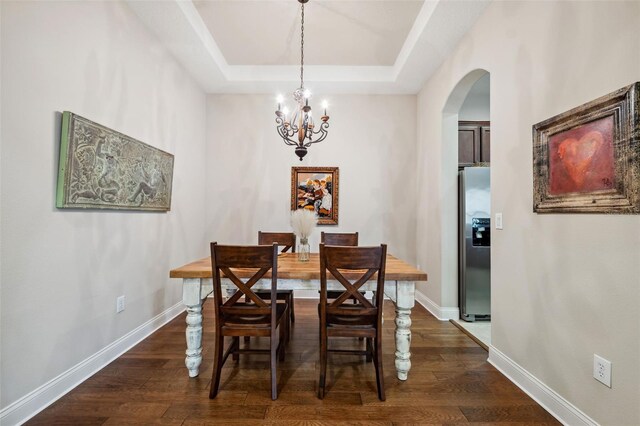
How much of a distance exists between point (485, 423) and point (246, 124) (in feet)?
13.2

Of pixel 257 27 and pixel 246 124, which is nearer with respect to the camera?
pixel 257 27

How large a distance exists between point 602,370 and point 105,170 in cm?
327

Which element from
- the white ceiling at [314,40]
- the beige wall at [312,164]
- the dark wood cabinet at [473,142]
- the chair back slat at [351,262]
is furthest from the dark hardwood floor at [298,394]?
the white ceiling at [314,40]

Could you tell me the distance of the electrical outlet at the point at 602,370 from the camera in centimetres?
141

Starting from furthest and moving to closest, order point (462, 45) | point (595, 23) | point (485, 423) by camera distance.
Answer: point (462, 45) < point (485, 423) < point (595, 23)

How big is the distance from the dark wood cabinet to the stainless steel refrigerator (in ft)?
2.99

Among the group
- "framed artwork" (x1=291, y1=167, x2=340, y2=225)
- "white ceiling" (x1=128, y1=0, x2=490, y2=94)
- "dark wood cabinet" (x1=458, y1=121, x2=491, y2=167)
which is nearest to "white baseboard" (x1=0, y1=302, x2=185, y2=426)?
"framed artwork" (x1=291, y1=167, x2=340, y2=225)

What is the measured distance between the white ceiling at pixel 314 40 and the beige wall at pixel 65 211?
0.40 meters

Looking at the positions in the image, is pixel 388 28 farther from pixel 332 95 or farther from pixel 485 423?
pixel 485 423

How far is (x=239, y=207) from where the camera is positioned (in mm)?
4133

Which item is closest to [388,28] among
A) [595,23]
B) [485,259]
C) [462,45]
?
[462,45]

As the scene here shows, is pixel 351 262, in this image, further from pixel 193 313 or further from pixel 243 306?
pixel 193 313

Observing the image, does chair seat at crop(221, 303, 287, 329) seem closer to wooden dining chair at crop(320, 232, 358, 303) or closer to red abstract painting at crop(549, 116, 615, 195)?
wooden dining chair at crop(320, 232, 358, 303)

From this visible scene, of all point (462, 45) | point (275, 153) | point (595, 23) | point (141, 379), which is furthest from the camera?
point (275, 153)
